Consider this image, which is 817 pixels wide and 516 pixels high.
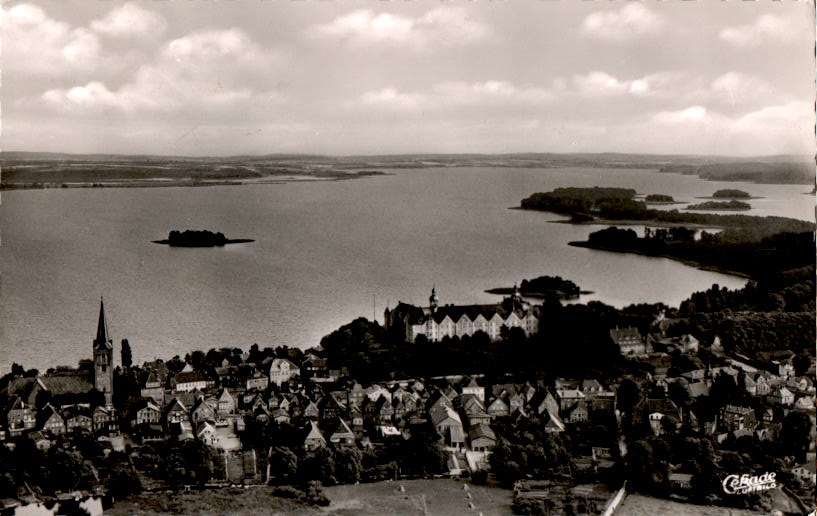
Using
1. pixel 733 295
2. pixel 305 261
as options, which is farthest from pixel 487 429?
pixel 733 295

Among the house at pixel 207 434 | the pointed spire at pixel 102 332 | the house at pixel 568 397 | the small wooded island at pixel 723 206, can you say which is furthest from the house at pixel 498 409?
the pointed spire at pixel 102 332

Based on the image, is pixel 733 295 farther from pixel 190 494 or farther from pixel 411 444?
pixel 190 494

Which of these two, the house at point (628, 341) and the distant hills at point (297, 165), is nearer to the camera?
the distant hills at point (297, 165)

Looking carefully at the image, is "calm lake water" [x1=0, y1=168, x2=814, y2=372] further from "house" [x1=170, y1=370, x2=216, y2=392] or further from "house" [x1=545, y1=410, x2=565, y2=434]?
"house" [x1=545, y1=410, x2=565, y2=434]

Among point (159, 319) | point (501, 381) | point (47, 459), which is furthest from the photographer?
point (501, 381)

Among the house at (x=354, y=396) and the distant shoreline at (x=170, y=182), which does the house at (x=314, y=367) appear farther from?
the distant shoreline at (x=170, y=182)

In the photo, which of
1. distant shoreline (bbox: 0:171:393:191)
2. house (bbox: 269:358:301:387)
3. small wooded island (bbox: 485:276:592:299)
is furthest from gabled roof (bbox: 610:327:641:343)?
distant shoreline (bbox: 0:171:393:191)

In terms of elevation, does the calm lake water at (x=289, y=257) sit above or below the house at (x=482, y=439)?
above
